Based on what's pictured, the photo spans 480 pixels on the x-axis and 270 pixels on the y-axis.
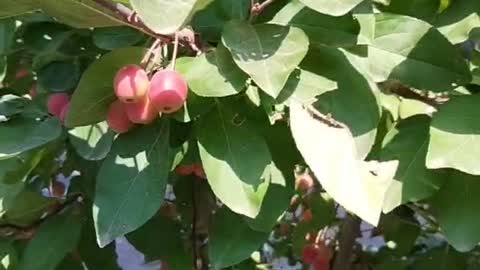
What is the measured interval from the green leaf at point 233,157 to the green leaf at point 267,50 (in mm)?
91

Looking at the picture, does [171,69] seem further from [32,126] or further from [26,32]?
[26,32]

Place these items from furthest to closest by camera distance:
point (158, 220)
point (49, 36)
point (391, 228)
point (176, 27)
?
point (391, 228), point (158, 220), point (49, 36), point (176, 27)

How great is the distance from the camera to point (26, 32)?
112cm

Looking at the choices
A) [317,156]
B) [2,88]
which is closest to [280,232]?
[2,88]

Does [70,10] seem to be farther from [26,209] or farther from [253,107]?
[26,209]

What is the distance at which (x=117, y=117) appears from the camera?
83cm

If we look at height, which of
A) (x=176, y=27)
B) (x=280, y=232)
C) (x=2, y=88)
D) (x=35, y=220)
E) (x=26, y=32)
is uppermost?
(x=176, y=27)

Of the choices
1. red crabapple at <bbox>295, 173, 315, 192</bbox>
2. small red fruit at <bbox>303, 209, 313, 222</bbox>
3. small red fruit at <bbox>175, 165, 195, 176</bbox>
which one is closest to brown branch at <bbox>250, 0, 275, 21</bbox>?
small red fruit at <bbox>175, 165, 195, 176</bbox>

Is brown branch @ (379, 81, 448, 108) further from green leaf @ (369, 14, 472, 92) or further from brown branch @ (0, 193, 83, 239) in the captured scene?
brown branch @ (0, 193, 83, 239)

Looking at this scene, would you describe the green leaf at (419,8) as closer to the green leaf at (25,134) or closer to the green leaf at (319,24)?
the green leaf at (319,24)

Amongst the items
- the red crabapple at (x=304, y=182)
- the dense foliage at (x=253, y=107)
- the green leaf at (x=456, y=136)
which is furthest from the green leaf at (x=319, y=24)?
→ the red crabapple at (x=304, y=182)

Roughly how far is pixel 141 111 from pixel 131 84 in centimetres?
3

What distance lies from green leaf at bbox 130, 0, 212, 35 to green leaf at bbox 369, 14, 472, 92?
0.24 meters

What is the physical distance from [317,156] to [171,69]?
0.14m
